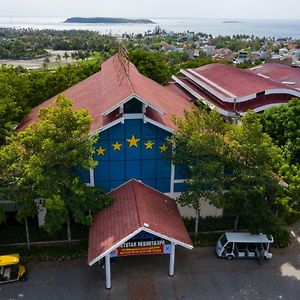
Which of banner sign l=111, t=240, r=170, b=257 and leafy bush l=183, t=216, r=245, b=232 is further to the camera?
leafy bush l=183, t=216, r=245, b=232

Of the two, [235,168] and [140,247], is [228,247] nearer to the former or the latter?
[235,168]

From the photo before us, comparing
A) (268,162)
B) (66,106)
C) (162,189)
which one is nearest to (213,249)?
(162,189)

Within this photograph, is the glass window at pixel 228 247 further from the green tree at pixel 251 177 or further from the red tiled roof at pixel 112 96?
the red tiled roof at pixel 112 96

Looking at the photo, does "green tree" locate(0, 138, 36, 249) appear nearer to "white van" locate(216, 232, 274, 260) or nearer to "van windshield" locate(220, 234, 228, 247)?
"van windshield" locate(220, 234, 228, 247)

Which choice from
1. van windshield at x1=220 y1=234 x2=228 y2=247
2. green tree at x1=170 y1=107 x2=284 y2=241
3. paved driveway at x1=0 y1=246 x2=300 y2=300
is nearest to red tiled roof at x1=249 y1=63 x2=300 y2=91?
green tree at x1=170 y1=107 x2=284 y2=241

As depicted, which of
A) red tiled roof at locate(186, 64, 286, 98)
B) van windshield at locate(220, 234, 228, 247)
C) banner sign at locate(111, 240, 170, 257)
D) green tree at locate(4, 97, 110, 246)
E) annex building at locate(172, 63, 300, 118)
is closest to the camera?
green tree at locate(4, 97, 110, 246)

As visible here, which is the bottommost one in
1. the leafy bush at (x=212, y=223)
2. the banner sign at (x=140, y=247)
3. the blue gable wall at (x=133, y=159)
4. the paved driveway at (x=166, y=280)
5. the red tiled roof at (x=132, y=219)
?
the paved driveway at (x=166, y=280)

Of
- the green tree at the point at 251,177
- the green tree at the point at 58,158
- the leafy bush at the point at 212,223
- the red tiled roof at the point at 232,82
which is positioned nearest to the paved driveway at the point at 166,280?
the leafy bush at the point at 212,223
